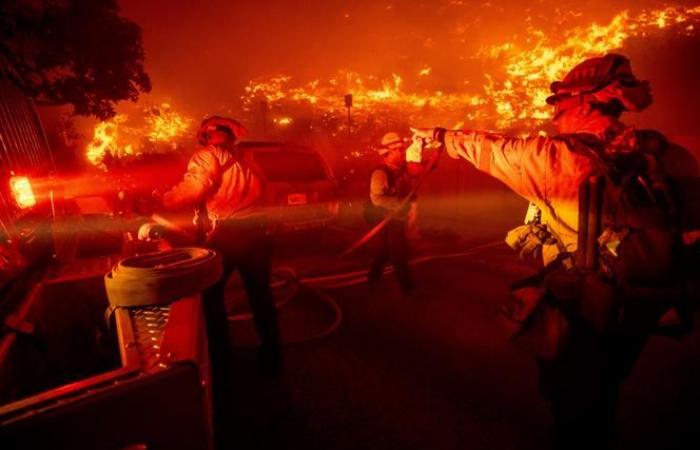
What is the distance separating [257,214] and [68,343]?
152 centimetres

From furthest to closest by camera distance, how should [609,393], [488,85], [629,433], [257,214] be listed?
[488,85], [257,214], [629,433], [609,393]

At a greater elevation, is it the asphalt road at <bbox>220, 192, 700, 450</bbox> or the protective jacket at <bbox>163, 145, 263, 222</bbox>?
the protective jacket at <bbox>163, 145, 263, 222</bbox>

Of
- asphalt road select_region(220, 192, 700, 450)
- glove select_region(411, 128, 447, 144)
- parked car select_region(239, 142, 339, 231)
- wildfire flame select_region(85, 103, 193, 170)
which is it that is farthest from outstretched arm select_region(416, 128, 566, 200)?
wildfire flame select_region(85, 103, 193, 170)

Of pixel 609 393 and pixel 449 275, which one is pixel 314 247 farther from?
pixel 609 393

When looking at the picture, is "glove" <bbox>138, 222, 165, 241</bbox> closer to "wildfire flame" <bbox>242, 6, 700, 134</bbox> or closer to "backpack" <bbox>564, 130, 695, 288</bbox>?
"backpack" <bbox>564, 130, 695, 288</bbox>

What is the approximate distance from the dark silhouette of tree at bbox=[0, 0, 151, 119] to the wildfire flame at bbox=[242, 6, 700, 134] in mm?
15574

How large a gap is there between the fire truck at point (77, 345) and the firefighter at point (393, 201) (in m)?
2.91

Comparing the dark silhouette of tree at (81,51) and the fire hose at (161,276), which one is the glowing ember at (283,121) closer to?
the dark silhouette of tree at (81,51)

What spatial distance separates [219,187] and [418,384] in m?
2.31

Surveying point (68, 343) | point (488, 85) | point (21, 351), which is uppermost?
point (488, 85)

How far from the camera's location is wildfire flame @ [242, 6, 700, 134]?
17.9 metres

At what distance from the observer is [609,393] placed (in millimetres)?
1830

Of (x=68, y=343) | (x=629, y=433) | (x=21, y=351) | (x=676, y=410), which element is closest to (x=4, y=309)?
(x=21, y=351)

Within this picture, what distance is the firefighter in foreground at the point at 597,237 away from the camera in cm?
156
